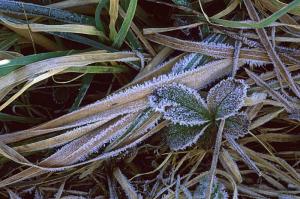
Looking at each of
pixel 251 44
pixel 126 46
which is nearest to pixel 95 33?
pixel 126 46

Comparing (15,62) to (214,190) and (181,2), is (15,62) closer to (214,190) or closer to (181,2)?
(181,2)

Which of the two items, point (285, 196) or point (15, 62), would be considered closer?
point (15, 62)

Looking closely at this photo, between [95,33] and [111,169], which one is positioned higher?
[95,33]

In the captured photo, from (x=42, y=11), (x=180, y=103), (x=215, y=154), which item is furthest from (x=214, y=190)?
(x=42, y=11)

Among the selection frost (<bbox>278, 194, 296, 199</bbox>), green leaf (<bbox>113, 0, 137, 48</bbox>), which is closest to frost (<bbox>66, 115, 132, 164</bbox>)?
green leaf (<bbox>113, 0, 137, 48</bbox>)

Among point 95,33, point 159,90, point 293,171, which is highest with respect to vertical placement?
point 95,33

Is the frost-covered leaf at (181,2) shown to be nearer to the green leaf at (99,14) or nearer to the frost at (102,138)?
the green leaf at (99,14)

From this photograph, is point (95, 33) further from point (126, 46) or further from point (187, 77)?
point (187, 77)
